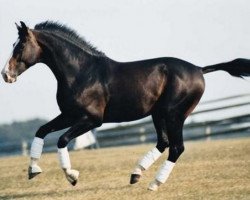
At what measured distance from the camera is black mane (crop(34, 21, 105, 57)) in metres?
8.90

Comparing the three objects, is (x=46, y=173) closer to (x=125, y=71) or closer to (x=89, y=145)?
(x=125, y=71)

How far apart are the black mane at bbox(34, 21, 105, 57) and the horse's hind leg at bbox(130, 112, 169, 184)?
1.46 meters

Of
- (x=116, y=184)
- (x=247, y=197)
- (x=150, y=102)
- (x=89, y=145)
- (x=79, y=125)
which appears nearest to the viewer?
(x=247, y=197)

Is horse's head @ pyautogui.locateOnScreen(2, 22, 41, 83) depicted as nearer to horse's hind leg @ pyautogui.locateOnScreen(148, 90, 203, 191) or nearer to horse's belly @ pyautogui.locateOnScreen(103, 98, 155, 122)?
horse's belly @ pyautogui.locateOnScreen(103, 98, 155, 122)

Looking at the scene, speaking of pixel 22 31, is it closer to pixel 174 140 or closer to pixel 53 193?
pixel 53 193

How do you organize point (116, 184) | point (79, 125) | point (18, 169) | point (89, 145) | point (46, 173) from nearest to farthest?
point (79, 125) → point (116, 184) → point (46, 173) → point (18, 169) → point (89, 145)

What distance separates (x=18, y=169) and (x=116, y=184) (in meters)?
5.25

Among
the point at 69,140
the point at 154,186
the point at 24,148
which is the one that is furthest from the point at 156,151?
the point at 24,148

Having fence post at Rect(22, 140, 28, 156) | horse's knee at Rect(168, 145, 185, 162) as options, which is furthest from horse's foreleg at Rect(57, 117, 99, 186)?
fence post at Rect(22, 140, 28, 156)

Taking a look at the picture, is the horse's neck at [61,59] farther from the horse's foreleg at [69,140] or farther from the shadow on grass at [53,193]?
the shadow on grass at [53,193]

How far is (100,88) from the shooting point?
849 centimetres

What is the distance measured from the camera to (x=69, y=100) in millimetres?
8297

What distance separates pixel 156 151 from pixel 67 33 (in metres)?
2.42

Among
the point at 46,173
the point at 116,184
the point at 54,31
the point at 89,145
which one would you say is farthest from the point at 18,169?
the point at 89,145
